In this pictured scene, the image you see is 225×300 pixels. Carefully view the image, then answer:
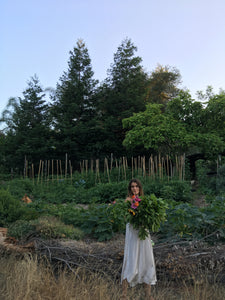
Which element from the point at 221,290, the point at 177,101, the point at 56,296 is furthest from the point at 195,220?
the point at 177,101

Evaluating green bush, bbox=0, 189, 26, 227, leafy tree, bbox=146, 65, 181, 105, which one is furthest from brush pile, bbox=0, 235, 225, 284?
leafy tree, bbox=146, 65, 181, 105

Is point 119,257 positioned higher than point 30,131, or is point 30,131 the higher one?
point 30,131

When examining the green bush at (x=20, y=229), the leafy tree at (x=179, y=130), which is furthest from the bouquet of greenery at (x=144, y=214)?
the leafy tree at (x=179, y=130)

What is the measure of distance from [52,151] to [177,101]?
9.78 meters

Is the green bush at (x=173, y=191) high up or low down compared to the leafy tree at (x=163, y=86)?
down

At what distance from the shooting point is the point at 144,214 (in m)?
3.22

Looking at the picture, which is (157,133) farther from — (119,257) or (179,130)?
(119,257)

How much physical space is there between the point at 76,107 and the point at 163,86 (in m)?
7.55

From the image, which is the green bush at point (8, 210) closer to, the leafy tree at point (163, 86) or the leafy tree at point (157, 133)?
the leafy tree at point (157, 133)

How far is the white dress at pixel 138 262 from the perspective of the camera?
10.5 ft

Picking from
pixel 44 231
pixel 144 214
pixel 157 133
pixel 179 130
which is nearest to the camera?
pixel 144 214

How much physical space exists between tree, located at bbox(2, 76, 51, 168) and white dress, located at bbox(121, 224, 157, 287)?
16.7m

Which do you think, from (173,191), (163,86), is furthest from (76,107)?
(173,191)

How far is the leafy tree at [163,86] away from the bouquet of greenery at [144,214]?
63.3ft
